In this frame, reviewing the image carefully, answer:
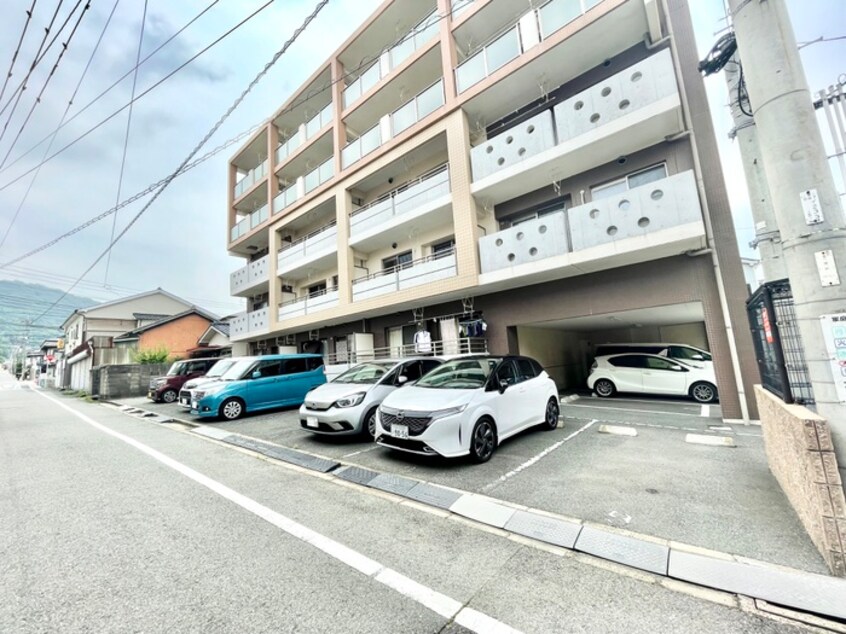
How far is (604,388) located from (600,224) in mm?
5754

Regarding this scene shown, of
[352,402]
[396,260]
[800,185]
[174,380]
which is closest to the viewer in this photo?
[800,185]

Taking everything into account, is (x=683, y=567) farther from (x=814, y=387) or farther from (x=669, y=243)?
(x=669, y=243)

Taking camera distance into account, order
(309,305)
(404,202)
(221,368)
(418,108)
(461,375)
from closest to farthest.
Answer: (461,375), (221,368), (418,108), (404,202), (309,305)

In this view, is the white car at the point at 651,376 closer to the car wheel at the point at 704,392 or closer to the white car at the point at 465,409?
the car wheel at the point at 704,392

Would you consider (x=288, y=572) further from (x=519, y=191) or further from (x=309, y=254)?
(x=309, y=254)

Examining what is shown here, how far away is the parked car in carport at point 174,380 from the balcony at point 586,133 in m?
14.4

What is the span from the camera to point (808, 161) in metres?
2.90

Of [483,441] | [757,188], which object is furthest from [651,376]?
[483,441]

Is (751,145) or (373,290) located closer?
(751,145)

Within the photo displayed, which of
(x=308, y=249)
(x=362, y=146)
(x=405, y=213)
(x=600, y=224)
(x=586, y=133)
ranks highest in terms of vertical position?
(x=362, y=146)

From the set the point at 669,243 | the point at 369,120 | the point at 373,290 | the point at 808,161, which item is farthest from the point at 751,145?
the point at 369,120

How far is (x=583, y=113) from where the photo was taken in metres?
8.34

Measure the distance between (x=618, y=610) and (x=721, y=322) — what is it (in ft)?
24.5

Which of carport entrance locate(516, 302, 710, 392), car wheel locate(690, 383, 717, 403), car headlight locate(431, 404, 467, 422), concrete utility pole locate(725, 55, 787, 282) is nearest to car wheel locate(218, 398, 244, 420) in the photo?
car headlight locate(431, 404, 467, 422)
